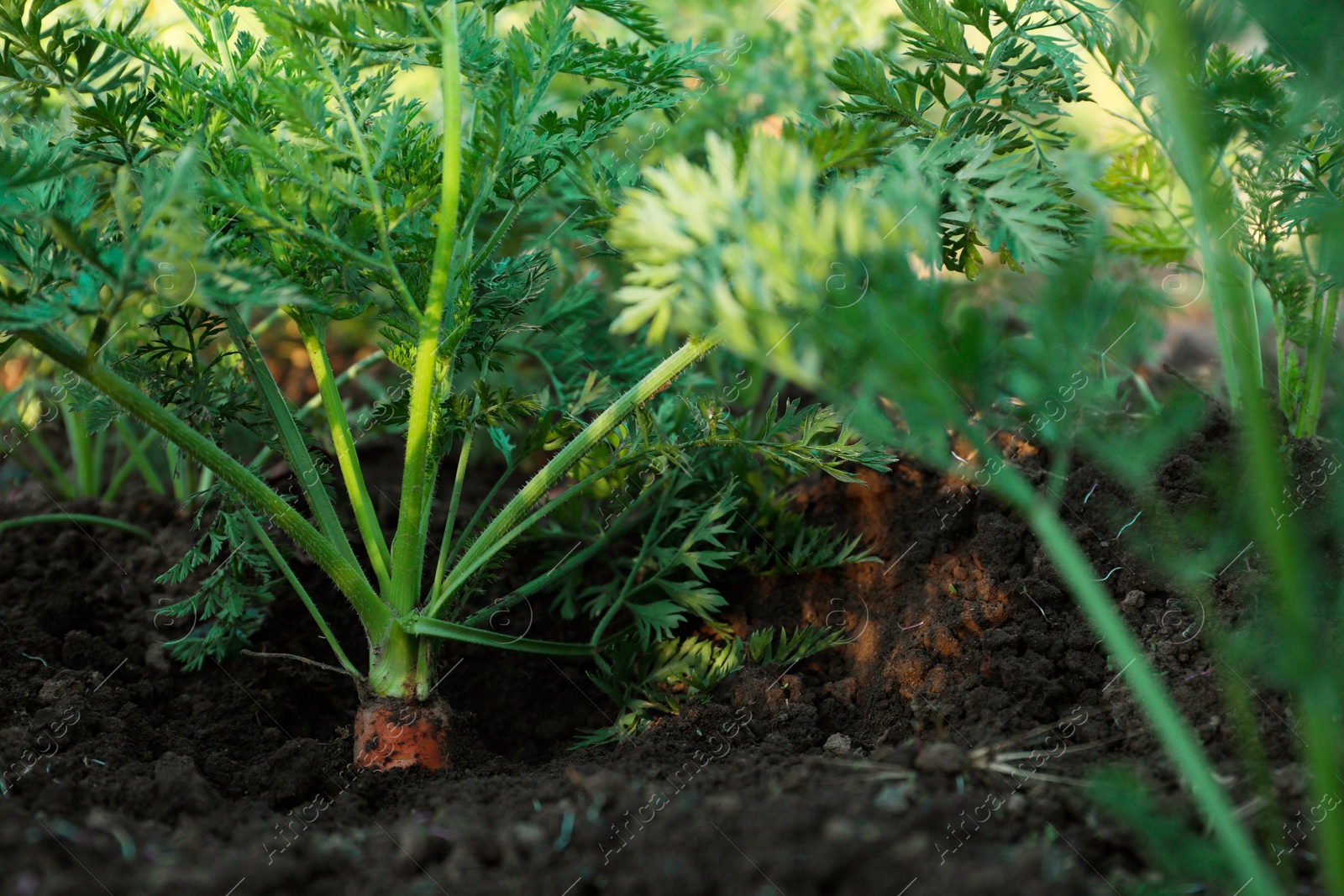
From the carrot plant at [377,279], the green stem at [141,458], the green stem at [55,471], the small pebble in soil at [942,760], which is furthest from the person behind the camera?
the green stem at [55,471]

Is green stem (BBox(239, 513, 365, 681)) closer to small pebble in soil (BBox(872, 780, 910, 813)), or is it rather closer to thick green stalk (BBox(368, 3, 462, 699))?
thick green stalk (BBox(368, 3, 462, 699))

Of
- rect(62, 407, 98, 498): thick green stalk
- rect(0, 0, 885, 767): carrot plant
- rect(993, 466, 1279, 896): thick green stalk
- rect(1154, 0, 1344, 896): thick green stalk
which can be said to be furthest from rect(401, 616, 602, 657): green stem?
rect(62, 407, 98, 498): thick green stalk

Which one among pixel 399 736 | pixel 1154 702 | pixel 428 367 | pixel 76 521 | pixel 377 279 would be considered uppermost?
pixel 377 279

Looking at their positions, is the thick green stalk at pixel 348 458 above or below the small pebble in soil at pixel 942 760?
above

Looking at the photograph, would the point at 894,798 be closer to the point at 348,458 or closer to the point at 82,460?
the point at 348,458

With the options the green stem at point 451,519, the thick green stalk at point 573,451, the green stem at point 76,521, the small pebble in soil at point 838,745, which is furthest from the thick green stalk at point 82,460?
the small pebble in soil at point 838,745

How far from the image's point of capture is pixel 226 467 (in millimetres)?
1421

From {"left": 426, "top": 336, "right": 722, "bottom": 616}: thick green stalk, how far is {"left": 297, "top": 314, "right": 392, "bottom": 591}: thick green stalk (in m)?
0.13

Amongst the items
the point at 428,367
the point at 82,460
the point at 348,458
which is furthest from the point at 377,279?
the point at 82,460

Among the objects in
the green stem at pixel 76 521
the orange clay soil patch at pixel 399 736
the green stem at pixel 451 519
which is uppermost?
the green stem at pixel 451 519

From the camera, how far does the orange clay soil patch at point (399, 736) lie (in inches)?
62.3

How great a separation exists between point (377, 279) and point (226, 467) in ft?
1.19

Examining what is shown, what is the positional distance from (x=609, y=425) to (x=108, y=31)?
101 centimetres

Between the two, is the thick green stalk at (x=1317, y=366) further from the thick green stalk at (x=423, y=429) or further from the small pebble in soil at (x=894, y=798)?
the thick green stalk at (x=423, y=429)
